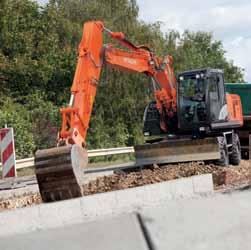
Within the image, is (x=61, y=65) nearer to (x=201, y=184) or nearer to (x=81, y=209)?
(x=201, y=184)

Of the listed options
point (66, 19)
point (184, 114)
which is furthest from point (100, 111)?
point (184, 114)

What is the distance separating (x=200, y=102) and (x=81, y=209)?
43.3ft

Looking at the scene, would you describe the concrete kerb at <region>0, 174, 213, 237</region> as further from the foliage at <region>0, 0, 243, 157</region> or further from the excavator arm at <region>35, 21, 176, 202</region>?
the foliage at <region>0, 0, 243, 157</region>

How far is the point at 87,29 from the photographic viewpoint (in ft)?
49.0

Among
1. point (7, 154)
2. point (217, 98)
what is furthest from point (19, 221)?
point (217, 98)

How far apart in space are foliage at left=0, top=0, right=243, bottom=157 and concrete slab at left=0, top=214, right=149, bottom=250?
27.8 metres

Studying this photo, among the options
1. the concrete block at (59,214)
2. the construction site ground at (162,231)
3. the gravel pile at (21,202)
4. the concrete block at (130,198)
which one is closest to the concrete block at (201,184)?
the concrete block at (130,198)

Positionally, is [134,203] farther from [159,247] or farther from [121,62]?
[121,62]

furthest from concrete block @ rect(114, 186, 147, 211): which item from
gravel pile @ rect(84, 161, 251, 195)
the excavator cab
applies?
the excavator cab

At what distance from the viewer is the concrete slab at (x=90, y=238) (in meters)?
4.29

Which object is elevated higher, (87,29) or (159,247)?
(87,29)

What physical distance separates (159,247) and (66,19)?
36.6m

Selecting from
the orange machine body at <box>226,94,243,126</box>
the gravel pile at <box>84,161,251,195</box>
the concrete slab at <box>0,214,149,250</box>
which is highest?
the orange machine body at <box>226,94,243,126</box>

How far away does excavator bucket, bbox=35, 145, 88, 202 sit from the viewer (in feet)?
34.5
